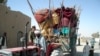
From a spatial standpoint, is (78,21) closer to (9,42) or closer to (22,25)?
(9,42)

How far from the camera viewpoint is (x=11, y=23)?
68.6ft

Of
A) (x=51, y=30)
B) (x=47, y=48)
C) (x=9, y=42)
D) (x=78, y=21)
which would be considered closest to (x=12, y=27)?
(x=9, y=42)

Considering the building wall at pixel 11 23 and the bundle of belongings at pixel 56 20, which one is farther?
the building wall at pixel 11 23

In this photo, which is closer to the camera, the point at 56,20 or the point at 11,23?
the point at 56,20

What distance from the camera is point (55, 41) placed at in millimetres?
8273

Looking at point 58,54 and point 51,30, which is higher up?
point 51,30

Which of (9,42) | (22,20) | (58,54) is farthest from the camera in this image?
(22,20)

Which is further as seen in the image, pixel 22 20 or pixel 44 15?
pixel 22 20

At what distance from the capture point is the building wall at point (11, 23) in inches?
765

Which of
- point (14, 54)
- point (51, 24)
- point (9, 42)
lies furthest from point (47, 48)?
point (9, 42)

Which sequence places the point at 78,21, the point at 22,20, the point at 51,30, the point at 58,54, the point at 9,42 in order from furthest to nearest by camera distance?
the point at 22,20 < the point at 9,42 < the point at 78,21 < the point at 51,30 < the point at 58,54

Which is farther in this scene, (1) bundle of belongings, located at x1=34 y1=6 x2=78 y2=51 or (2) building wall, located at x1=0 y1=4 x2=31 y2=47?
(2) building wall, located at x1=0 y1=4 x2=31 y2=47

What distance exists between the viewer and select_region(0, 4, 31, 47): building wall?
1942 centimetres

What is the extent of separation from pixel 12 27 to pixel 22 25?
7.27ft
